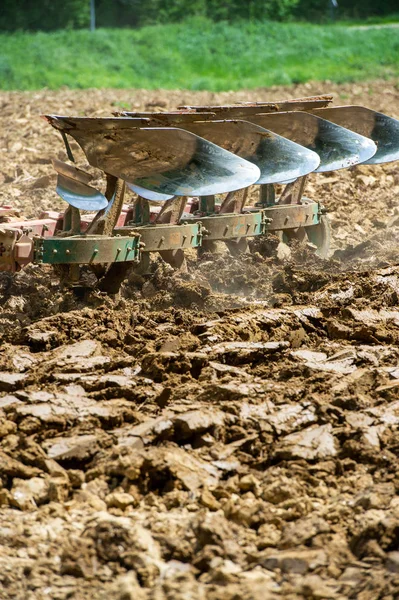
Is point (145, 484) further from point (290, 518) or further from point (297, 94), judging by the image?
point (297, 94)

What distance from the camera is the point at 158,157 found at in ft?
25.5

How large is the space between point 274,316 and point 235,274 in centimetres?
164

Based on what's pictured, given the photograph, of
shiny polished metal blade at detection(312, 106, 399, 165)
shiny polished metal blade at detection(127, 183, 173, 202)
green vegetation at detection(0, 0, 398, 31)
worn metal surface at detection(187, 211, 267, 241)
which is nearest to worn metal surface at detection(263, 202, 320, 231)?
worn metal surface at detection(187, 211, 267, 241)

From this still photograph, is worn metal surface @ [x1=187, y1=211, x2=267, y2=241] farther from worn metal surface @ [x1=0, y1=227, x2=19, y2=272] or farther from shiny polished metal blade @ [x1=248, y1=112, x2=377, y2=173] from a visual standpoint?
worn metal surface @ [x1=0, y1=227, x2=19, y2=272]

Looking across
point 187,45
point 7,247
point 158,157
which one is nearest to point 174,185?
point 158,157

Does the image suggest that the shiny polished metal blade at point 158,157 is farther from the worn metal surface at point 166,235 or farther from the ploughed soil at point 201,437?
the ploughed soil at point 201,437

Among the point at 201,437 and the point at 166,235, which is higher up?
the point at 201,437

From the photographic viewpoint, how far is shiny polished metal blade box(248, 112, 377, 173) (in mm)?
9852

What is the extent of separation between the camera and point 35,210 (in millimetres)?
10867

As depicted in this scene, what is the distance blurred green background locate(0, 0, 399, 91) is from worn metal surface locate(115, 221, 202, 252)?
1725 cm

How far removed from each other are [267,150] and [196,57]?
73.6 feet

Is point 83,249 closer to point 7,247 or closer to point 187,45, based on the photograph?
point 7,247

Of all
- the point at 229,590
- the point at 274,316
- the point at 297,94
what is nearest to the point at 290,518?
the point at 229,590

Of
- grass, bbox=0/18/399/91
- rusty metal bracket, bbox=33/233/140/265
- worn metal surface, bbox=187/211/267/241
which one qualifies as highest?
rusty metal bracket, bbox=33/233/140/265
